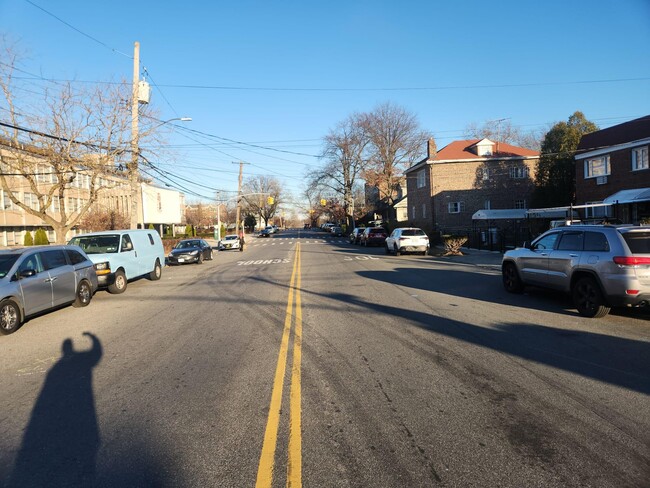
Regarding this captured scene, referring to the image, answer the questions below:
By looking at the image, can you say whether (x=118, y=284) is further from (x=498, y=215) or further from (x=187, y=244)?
(x=498, y=215)

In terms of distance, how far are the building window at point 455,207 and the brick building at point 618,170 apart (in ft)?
40.4

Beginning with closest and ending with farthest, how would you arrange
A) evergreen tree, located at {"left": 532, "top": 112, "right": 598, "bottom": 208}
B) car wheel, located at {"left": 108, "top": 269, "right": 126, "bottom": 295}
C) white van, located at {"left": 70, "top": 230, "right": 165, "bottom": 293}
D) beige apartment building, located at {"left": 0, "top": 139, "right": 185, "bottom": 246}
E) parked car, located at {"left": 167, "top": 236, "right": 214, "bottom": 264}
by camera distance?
white van, located at {"left": 70, "top": 230, "right": 165, "bottom": 293} → car wheel, located at {"left": 108, "top": 269, "right": 126, "bottom": 295} → beige apartment building, located at {"left": 0, "top": 139, "right": 185, "bottom": 246} → parked car, located at {"left": 167, "top": 236, "right": 214, "bottom": 264} → evergreen tree, located at {"left": 532, "top": 112, "right": 598, "bottom": 208}

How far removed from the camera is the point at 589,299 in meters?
8.70

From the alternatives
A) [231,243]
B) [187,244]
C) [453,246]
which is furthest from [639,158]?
[231,243]

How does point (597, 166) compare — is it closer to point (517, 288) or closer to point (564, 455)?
point (517, 288)

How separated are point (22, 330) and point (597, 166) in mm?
29647

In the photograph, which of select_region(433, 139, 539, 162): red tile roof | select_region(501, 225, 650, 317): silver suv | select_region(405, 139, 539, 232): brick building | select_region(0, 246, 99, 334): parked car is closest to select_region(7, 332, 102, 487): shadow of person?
select_region(0, 246, 99, 334): parked car

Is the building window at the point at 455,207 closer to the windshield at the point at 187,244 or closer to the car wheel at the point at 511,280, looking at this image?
the windshield at the point at 187,244

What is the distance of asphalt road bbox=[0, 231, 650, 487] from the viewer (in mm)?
3588

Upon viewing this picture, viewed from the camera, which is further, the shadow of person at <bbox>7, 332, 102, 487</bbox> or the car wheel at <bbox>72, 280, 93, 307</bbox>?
the car wheel at <bbox>72, 280, 93, 307</bbox>

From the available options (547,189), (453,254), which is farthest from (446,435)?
(547,189)

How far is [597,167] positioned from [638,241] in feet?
75.6

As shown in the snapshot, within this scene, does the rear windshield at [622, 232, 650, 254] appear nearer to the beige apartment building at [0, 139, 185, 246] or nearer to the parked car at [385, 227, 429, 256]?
the parked car at [385, 227, 429, 256]

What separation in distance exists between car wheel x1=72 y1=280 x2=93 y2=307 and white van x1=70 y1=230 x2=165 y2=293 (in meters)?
1.75
